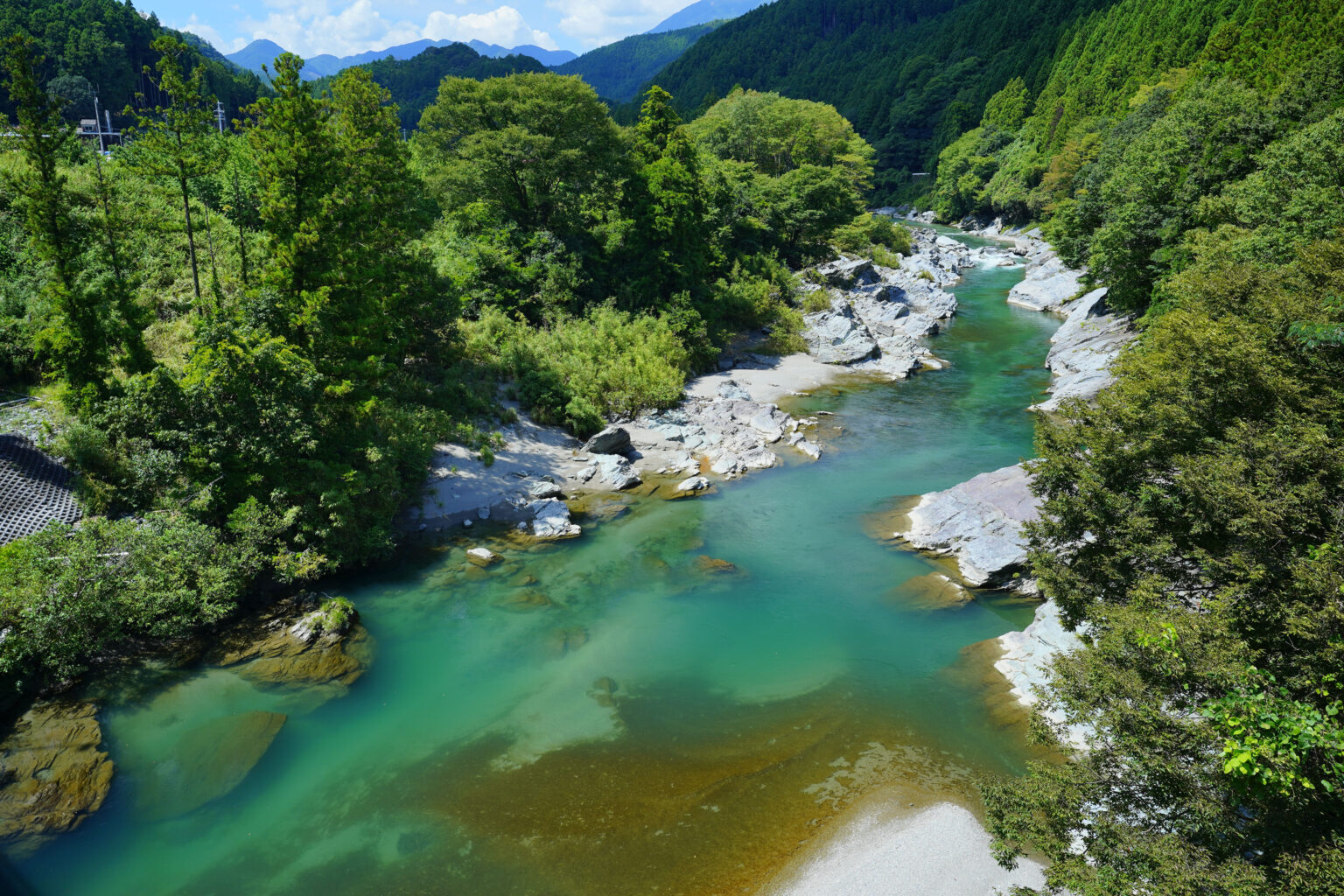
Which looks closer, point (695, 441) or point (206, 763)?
point (206, 763)

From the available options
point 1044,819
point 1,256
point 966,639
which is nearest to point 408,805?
point 1044,819

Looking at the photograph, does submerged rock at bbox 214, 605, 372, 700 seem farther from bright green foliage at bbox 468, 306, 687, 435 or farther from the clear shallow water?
bright green foliage at bbox 468, 306, 687, 435

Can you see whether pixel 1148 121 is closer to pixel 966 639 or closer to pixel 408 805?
pixel 966 639

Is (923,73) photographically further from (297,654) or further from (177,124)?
(297,654)

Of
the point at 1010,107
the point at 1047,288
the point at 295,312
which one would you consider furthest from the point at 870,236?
the point at 1010,107

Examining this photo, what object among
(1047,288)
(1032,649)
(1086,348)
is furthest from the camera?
(1047,288)
